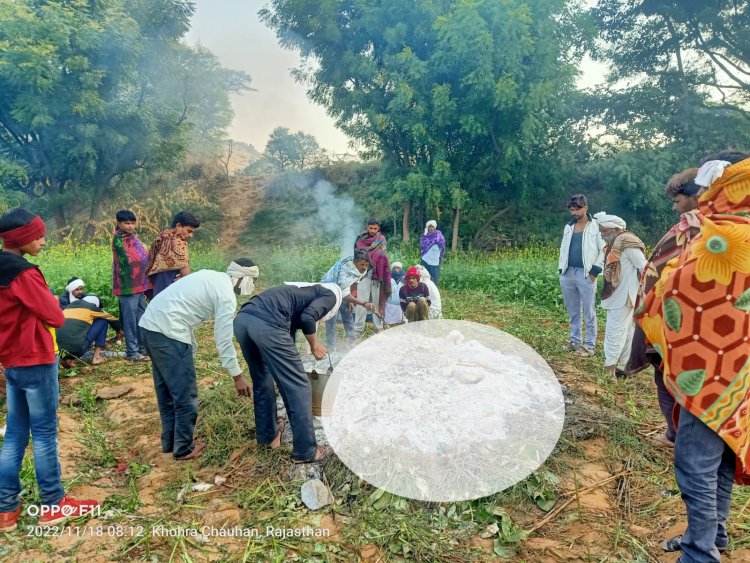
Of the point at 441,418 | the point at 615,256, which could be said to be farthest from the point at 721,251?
the point at 615,256

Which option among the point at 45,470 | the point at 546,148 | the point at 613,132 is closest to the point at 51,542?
the point at 45,470

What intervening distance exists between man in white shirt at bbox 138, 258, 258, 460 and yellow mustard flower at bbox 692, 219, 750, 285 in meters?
2.57

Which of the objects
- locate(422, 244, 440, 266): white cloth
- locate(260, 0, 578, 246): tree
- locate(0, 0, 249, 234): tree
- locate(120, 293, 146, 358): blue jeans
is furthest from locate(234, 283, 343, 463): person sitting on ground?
locate(0, 0, 249, 234): tree

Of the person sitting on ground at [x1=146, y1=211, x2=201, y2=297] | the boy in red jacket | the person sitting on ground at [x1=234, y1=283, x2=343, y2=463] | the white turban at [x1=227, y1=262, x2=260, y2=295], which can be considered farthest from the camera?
the person sitting on ground at [x1=146, y1=211, x2=201, y2=297]

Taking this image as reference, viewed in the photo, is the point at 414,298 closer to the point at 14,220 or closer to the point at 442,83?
the point at 14,220

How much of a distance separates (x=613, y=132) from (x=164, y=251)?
47.2ft

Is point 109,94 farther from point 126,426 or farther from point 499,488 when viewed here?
point 499,488

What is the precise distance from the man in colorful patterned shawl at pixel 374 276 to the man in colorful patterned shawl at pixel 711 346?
4.10 meters

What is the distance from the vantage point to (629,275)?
13.9 ft

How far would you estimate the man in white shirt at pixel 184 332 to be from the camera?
9.77 ft

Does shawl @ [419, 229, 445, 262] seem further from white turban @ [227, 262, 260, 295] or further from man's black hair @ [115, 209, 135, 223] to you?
white turban @ [227, 262, 260, 295]

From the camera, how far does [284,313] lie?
3004 mm

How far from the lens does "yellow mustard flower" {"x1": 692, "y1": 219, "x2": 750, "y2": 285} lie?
1.66 meters

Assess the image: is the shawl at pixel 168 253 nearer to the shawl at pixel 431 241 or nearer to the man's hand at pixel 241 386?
the man's hand at pixel 241 386
